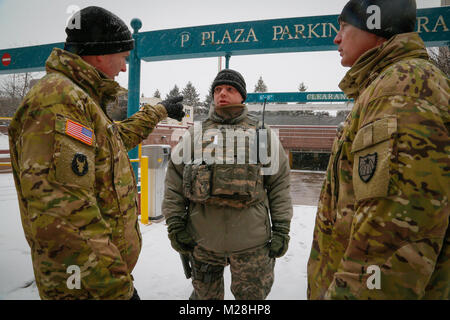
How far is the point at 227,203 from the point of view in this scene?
70.3 inches

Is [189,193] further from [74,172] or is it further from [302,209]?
[302,209]

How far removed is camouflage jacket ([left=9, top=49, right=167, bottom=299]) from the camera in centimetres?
91

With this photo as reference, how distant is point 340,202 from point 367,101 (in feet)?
1.25

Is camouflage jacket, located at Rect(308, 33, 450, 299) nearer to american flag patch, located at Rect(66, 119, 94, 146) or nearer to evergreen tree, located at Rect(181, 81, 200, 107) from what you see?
american flag patch, located at Rect(66, 119, 94, 146)

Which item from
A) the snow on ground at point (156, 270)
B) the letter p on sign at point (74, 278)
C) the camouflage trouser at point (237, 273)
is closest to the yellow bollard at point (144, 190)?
the snow on ground at point (156, 270)

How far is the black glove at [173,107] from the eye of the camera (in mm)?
2072

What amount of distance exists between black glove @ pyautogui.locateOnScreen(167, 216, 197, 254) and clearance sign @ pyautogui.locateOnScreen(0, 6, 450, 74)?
143 inches

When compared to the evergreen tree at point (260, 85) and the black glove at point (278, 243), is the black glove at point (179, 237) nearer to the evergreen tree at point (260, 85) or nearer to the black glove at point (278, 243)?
the black glove at point (278, 243)

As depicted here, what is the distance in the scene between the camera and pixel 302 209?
584 centimetres

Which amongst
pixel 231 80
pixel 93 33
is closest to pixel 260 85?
pixel 231 80

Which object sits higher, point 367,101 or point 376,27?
point 376,27

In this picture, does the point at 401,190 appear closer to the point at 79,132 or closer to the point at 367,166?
the point at 367,166

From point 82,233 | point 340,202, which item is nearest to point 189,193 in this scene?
point 82,233

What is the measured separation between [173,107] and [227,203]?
36.0 inches
